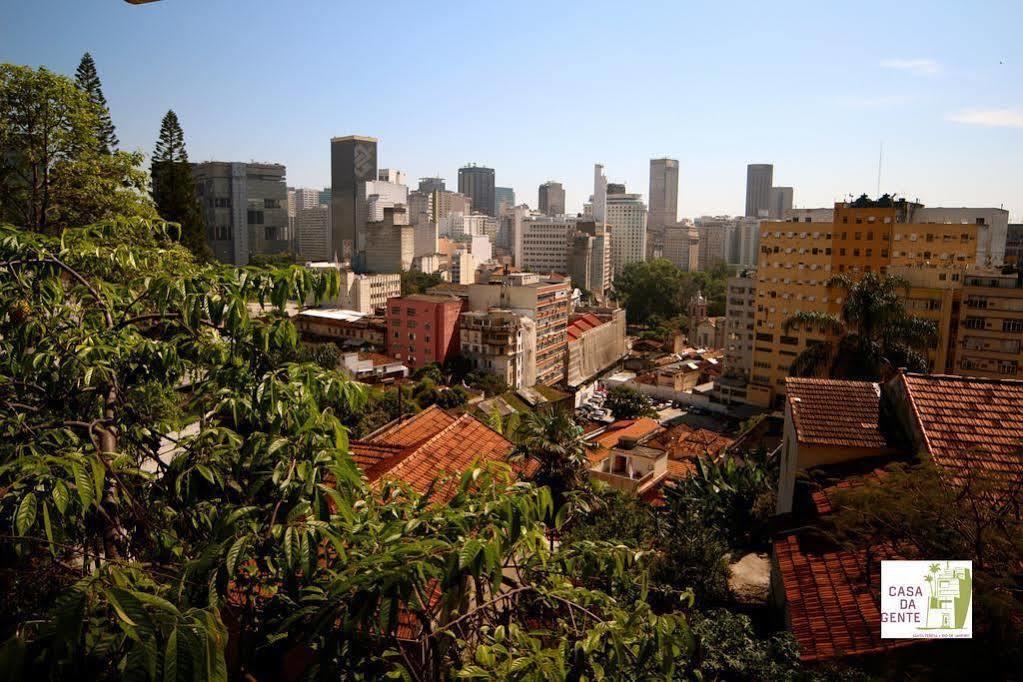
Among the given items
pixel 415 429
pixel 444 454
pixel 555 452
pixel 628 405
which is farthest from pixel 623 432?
pixel 444 454

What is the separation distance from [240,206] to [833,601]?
9581 cm

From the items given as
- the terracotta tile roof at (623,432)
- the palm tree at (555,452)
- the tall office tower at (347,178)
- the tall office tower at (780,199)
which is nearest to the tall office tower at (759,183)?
the tall office tower at (780,199)

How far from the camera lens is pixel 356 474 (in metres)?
2.87

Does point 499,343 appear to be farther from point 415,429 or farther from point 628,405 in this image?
point 415,429

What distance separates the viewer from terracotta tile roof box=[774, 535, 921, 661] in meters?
5.00

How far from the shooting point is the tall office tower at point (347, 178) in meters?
116

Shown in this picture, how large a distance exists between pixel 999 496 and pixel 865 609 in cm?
125

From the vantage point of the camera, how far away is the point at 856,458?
7871 mm

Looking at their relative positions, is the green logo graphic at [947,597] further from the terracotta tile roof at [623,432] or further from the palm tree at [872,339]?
the terracotta tile roof at [623,432]

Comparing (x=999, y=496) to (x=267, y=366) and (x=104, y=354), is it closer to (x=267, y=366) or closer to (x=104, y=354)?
(x=267, y=366)

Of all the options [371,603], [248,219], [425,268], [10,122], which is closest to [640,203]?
[425,268]

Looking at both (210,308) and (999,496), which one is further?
(999,496)

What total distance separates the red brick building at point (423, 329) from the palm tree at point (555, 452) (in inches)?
1251

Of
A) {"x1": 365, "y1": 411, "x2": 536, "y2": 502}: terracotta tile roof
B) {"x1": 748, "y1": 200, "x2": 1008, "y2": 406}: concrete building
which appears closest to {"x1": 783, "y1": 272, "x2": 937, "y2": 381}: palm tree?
{"x1": 365, "y1": 411, "x2": 536, "y2": 502}: terracotta tile roof
